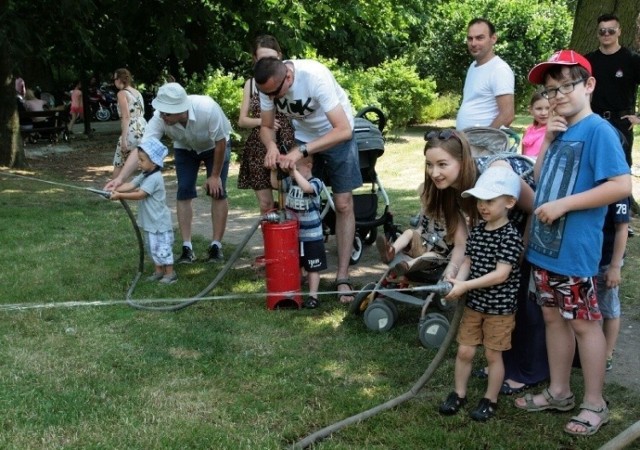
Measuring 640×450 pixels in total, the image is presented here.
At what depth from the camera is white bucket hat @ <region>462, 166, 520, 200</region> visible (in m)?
3.39

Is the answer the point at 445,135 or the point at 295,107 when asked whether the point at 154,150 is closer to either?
the point at 295,107

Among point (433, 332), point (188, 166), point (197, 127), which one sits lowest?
point (433, 332)

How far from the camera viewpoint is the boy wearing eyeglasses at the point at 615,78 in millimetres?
6805

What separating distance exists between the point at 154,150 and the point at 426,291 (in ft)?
7.83

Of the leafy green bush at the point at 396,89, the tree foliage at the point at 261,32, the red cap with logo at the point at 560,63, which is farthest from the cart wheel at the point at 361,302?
the leafy green bush at the point at 396,89

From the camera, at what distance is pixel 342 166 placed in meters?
5.52

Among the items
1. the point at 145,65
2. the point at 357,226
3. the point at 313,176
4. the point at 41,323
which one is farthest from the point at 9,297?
the point at 145,65

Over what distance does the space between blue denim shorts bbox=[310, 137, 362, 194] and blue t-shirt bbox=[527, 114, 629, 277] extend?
2.23 m

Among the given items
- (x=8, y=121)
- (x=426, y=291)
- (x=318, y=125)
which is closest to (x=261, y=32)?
(x=8, y=121)

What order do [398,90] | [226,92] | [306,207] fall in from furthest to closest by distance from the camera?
1. [398,90]
2. [226,92]
3. [306,207]

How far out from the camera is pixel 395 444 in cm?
336

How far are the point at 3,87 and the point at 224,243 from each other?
25.0ft

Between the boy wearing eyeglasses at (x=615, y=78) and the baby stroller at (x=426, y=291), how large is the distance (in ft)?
8.21

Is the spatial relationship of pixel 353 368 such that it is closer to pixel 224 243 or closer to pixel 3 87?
pixel 224 243
